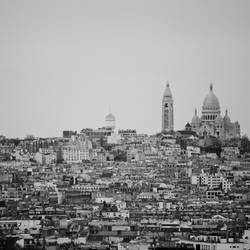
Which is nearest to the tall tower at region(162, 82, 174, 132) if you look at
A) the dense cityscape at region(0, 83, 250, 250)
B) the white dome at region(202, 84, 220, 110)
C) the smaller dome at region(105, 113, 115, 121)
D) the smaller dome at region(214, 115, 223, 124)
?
the dense cityscape at region(0, 83, 250, 250)

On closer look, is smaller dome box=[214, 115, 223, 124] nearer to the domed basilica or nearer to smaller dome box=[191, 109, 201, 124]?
the domed basilica

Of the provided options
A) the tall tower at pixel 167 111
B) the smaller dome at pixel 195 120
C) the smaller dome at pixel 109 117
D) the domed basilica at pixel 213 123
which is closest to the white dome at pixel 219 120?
the domed basilica at pixel 213 123

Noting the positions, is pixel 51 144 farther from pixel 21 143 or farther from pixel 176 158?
pixel 176 158

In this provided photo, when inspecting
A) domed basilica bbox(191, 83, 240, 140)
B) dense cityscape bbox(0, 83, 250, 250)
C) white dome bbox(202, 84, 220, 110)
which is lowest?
dense cityscape bbox(0, 83, 250, 250)

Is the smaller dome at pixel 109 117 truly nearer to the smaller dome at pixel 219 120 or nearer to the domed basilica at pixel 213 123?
the domed basilica at pixel 213 123

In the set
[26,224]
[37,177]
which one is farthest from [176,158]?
[26,224]
